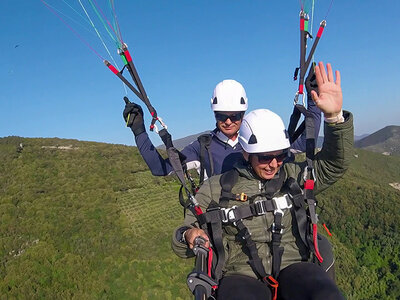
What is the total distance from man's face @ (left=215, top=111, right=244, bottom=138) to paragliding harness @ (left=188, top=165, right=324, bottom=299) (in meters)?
1.43

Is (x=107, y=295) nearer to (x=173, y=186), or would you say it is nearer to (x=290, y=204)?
(x=173, y=186)

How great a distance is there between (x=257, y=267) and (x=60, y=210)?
919 inches

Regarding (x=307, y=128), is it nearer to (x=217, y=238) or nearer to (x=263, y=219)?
(x=263, y=219)

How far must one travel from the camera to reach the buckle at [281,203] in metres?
2.99

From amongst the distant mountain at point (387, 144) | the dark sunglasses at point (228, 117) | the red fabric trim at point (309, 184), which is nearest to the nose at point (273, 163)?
the red fabric trim at point (309, 184)

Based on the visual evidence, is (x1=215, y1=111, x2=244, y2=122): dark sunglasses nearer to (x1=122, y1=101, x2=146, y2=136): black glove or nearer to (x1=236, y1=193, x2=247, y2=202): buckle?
(x1=122, y1=101, x2=146, y2=136): black glove

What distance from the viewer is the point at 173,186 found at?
29.9 metres

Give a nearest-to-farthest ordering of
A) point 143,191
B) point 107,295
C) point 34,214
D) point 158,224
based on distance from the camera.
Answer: point 107,295, point 34,214, point 158,224, point 143,191

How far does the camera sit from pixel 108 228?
23.1m

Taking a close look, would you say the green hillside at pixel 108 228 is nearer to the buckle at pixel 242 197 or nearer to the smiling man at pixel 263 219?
→ the smiling man at pixel 263 219

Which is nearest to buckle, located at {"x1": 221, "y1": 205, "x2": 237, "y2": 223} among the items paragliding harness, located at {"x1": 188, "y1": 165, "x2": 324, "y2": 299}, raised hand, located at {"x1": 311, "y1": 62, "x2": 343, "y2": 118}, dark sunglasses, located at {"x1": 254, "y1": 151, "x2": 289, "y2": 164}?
paragliding harness, located at {"x1": 188, "y1": 165, "x2": 324, "y2": 299}

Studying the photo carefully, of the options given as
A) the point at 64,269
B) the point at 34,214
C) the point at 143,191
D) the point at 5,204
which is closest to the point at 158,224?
the point at 143,191

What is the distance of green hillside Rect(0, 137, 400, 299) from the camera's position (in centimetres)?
1909

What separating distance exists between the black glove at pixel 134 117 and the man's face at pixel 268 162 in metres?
1.84
